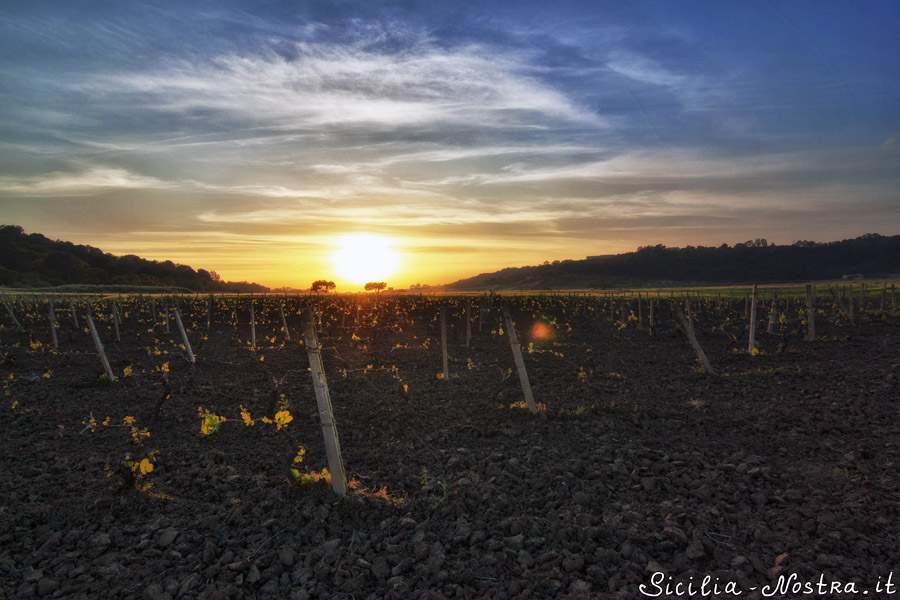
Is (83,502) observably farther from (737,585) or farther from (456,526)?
(737,585)

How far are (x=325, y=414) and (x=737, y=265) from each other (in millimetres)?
149110

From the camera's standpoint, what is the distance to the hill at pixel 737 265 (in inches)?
4961

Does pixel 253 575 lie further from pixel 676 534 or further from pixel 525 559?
pixel 676 534

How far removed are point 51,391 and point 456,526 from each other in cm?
1046

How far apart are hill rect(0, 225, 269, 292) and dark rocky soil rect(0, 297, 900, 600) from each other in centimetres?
9978

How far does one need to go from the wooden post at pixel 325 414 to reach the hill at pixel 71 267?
10310cm

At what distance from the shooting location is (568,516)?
467 cm

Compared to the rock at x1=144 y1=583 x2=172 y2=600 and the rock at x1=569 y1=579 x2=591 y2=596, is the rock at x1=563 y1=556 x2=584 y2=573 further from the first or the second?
the rock at x1=144 y1=583 x2=172 y2=600

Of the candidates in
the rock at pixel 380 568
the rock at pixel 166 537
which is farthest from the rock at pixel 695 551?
the rock at pixel 166 537

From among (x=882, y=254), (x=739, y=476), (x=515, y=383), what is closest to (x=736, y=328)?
(x=515, y=383)

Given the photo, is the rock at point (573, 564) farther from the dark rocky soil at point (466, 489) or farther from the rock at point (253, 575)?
the rock at point (253, 575)

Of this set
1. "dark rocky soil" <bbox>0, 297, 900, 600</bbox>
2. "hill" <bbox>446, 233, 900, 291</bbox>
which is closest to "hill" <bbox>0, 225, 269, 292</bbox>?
"hill" <bbox>446, 233, 900, 291</bbox>

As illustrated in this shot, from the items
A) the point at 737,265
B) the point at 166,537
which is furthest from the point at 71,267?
Answer: the point at 737,265

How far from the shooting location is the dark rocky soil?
3.85 meters
